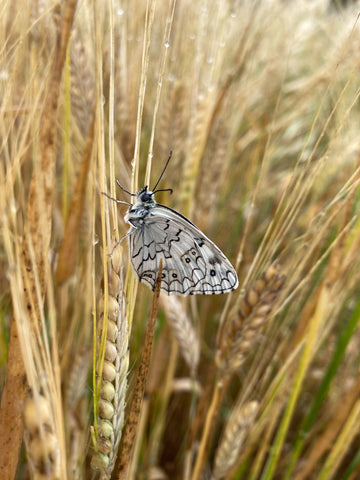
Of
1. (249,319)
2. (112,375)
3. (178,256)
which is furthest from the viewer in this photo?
(178,256)

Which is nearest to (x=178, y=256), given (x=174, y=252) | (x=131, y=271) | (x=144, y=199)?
(x=174, y=252)

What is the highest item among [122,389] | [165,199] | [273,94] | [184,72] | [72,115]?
[273,94]

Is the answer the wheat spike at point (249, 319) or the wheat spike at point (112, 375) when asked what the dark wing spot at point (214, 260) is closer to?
the wheat spike at point (249, 319)

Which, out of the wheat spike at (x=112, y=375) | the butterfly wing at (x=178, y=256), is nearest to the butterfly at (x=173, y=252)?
the butterfly wing at (x=178, y=256)

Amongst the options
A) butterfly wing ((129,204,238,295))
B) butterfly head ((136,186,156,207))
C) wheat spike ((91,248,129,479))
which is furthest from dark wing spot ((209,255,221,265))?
wheat spike ((91,248,129,479))

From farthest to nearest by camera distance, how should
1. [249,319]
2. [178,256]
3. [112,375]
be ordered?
[178,256]
[249,319]
[112,375]

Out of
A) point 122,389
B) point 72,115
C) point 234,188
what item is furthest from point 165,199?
point 234,188

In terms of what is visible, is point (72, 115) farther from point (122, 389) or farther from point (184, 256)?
point (122, 389)

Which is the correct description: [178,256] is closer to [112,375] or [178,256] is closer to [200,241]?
[200,241]

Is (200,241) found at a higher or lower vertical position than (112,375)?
higher
